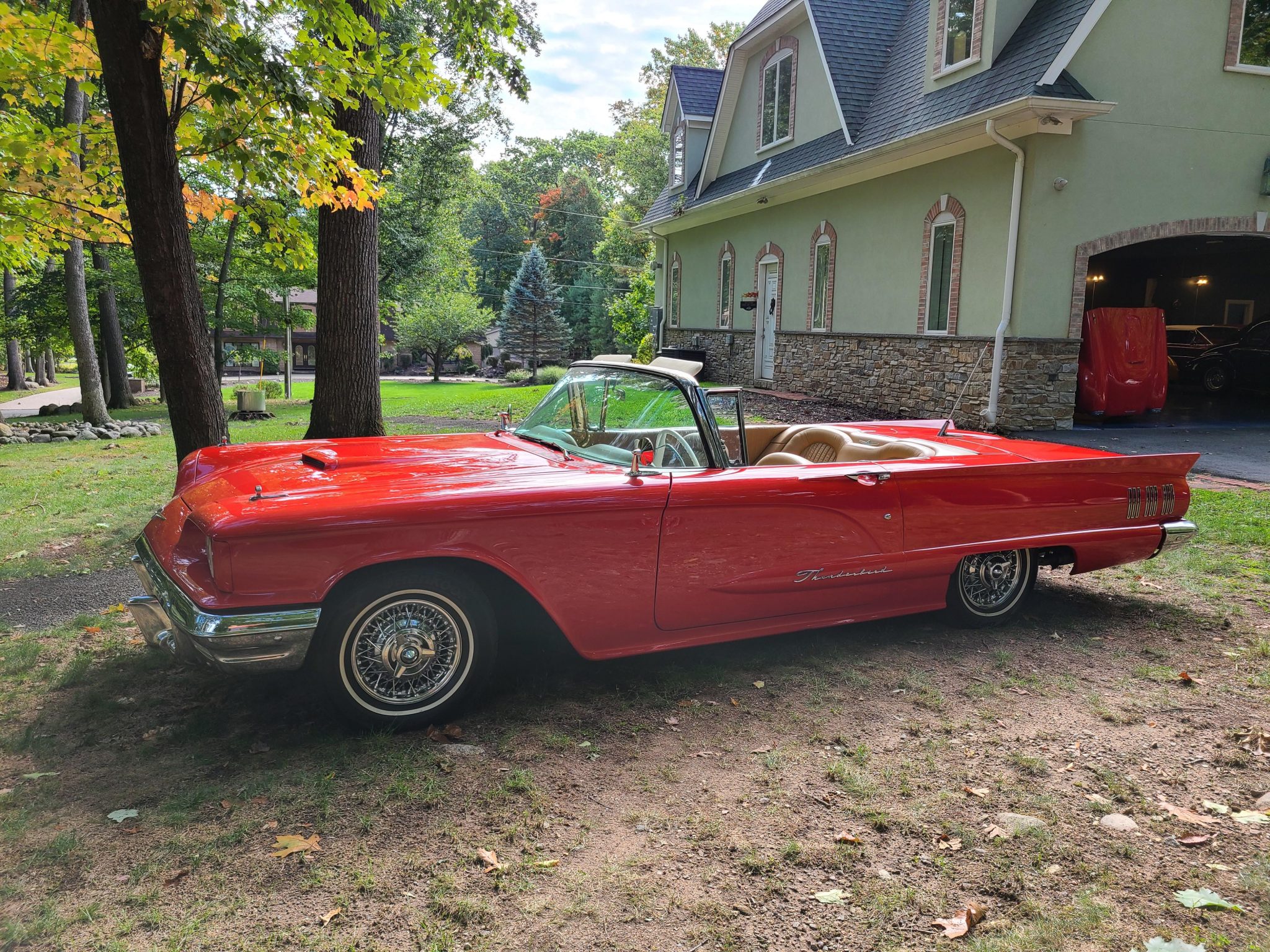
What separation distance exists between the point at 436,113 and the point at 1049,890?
27326 millimetres

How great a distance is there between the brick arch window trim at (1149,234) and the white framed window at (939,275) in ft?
5.92

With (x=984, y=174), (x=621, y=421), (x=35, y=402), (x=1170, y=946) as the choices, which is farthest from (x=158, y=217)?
(x=35, y=402)

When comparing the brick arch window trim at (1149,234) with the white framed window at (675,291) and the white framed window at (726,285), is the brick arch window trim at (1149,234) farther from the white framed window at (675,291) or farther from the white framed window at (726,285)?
the white framed window at (675,291)

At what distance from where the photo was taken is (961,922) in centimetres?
243

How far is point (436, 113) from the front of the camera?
26078 mm

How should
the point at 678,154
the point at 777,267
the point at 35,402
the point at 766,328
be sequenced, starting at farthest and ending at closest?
1. the point at 35,402
2. the point at 678,154
3. the point at 766,328
4. the point at 777,267

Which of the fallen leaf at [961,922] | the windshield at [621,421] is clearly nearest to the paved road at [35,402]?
the windshield at [621,421]

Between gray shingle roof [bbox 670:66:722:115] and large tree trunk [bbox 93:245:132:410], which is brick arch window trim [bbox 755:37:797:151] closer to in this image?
gray shingle roof [bbox 670:66:722:115]

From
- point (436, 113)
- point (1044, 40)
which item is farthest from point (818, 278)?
point (436, 113)

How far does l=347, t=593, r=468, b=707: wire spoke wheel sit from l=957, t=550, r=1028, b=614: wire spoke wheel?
276 cm

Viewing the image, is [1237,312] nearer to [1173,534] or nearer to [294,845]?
[1173,534]

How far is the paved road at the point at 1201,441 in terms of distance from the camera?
9734 mm

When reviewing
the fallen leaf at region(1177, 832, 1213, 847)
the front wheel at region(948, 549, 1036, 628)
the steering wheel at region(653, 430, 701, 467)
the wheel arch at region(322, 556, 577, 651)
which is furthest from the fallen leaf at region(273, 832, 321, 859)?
the front wheel at region(948, 549, 1036, 628)

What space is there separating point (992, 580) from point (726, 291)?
17.5 meters
